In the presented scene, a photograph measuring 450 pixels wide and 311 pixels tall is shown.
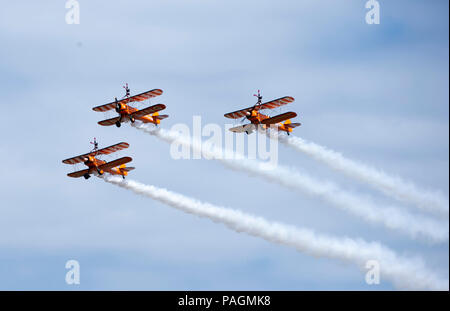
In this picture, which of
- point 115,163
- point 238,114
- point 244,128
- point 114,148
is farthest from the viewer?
point 114,148

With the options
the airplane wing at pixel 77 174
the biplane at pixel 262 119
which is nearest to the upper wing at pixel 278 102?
the biplane at pixel 262 119

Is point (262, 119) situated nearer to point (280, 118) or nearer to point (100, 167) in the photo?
point (280, 118)

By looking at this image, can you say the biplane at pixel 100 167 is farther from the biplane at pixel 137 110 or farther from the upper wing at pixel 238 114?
the upper wing at pixel 238 114

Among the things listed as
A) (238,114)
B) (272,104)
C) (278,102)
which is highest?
(278,102)

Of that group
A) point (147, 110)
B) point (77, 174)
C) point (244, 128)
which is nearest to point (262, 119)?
point (244, 128)

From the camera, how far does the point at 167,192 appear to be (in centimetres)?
13100

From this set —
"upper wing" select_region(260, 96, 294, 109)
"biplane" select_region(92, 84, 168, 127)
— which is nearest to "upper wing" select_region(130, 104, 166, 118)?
"biplane" select_region(92, 84, 168, 127)

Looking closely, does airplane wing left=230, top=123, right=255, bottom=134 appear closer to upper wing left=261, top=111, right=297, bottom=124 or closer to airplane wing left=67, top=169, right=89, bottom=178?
upper wing left=261, top=111, right=297, bottom=124
